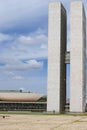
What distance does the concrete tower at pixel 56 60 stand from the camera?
89.7 m

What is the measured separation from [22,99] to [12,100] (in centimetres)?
358

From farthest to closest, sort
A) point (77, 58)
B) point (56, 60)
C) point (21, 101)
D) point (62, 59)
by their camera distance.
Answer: point (21, 101)
point (62, 59)
point (56, 60)
point (77, 58)

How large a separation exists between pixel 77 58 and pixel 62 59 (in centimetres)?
534

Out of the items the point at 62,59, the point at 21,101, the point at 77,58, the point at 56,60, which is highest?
the point at 62,59

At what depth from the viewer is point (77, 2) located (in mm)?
93062

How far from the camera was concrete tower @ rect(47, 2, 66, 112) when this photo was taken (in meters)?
89.7

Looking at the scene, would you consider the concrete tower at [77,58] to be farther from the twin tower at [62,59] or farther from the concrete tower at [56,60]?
the concrete tower at [56,60]

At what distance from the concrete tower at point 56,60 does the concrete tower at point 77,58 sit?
3.07 m

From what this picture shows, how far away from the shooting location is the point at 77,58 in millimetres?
90688

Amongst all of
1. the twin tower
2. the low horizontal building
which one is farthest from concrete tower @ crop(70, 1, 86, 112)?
the low horizontal building

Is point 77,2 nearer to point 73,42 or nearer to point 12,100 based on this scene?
point 73,42

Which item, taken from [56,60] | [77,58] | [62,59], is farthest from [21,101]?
[77,58]

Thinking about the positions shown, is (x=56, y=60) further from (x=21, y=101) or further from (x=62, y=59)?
(x=21, y=101)

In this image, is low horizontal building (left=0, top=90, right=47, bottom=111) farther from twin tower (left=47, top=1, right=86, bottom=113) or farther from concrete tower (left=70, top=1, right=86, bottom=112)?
concrete tower (left=70, top=1, right=86, bottom=112)
